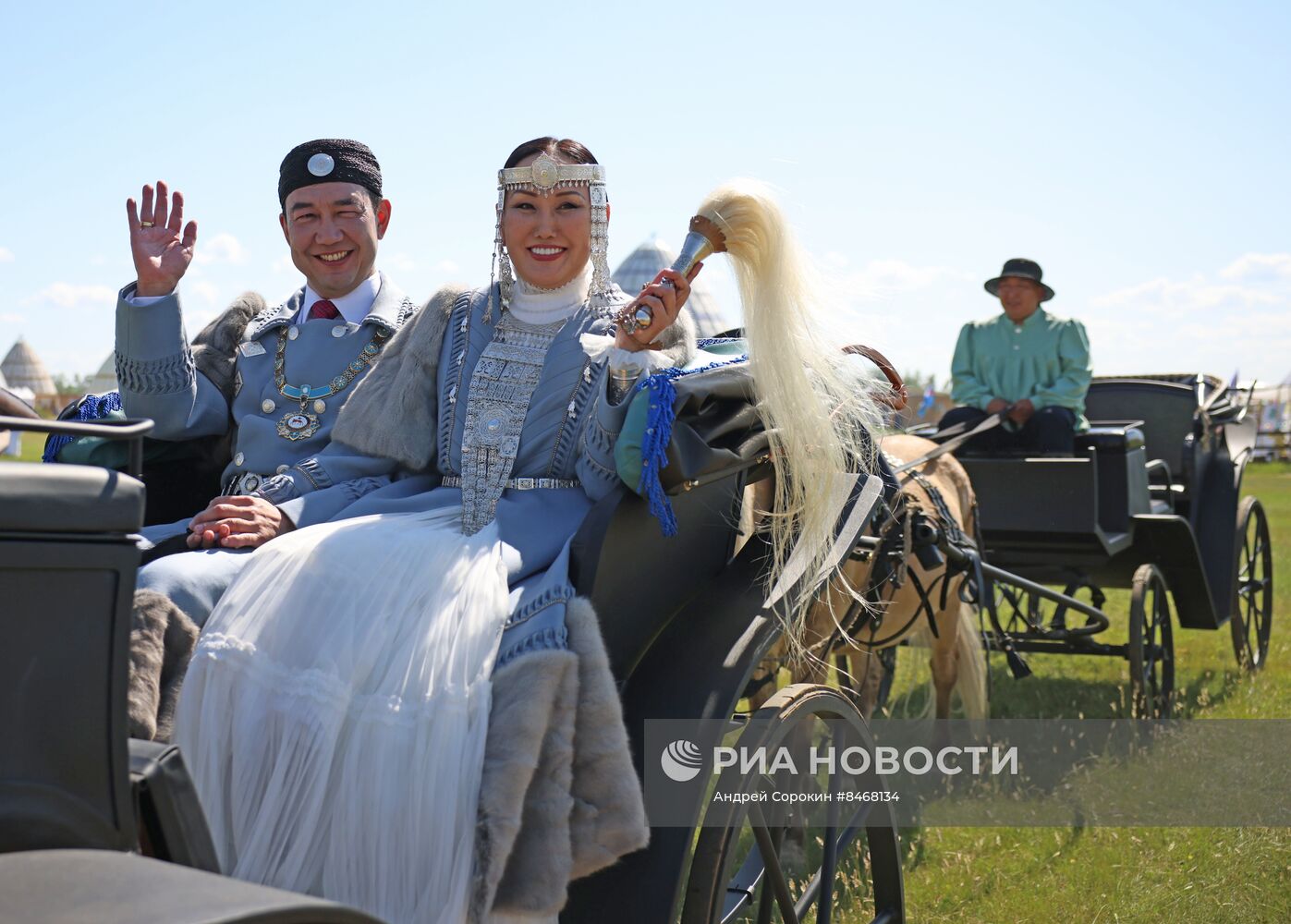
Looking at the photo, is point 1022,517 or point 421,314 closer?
point 421,314

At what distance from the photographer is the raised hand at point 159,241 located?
2721 mm

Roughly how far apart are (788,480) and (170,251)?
156 centimetres

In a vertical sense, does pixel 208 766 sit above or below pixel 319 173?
below

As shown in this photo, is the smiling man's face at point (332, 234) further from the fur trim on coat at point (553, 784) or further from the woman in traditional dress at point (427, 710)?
the fur trim on coat at point (553, 784)

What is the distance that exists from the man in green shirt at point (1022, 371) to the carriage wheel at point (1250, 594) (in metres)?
1.28

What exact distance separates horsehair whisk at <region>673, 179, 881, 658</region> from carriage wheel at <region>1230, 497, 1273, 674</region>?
480 cm

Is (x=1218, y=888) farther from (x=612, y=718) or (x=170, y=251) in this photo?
(x=170, y=251)

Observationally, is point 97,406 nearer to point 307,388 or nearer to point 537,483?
point 307,388

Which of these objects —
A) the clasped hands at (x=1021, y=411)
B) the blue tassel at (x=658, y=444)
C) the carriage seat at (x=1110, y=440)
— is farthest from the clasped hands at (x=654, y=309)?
the clasped hands at (x=1021, y=411)

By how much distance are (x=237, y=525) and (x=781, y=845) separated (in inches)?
58.0

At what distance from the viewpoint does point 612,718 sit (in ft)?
6.61

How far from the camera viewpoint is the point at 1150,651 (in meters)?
5.71

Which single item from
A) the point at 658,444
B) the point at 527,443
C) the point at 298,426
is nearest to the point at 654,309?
the point at 658,444

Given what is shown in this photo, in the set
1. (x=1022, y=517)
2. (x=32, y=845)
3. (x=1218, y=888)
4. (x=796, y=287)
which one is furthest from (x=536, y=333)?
(x=1022, y=517)
